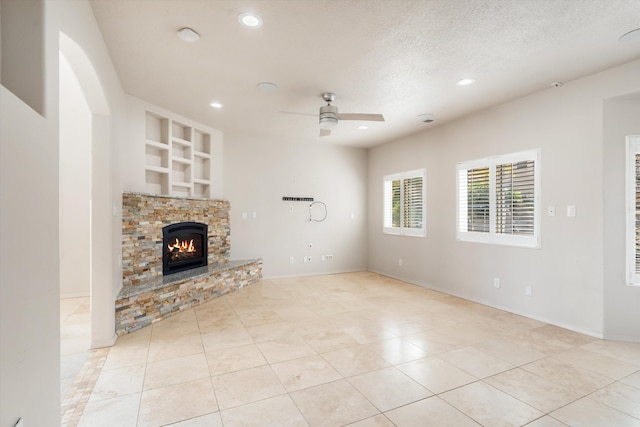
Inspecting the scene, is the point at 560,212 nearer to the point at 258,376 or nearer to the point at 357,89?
the point at 357,89

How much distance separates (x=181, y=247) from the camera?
4789 millimetres

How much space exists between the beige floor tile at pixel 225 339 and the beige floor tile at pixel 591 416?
8.47ft

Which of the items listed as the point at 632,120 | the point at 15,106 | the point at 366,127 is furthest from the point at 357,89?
the point at 15,106

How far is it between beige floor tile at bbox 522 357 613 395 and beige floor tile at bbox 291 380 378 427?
5.06 ft

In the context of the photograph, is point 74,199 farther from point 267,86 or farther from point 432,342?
point 432,342

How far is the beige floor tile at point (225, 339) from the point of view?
3.07m

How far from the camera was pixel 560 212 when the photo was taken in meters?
3.58

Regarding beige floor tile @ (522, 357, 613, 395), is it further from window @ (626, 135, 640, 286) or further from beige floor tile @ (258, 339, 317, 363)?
beige floor tile @ (258, 339, 317, 363)

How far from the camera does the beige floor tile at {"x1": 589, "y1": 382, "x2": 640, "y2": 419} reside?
210 cm

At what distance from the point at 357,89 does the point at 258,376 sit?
320 centimetres

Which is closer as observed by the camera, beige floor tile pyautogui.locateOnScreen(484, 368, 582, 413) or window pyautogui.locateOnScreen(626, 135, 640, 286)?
beige floor tile pyautogui.locateOnScreen(484, 368, 582, 413)

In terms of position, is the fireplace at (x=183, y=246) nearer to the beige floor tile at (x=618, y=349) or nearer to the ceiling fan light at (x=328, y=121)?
the ceiling fan light at (x=328, y=121)

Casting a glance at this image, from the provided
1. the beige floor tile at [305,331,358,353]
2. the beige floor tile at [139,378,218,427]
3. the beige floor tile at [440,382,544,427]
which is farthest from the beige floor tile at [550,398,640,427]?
the beige floor tile at [139,378,218,427]

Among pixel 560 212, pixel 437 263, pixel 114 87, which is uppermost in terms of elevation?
pixel 114 87
